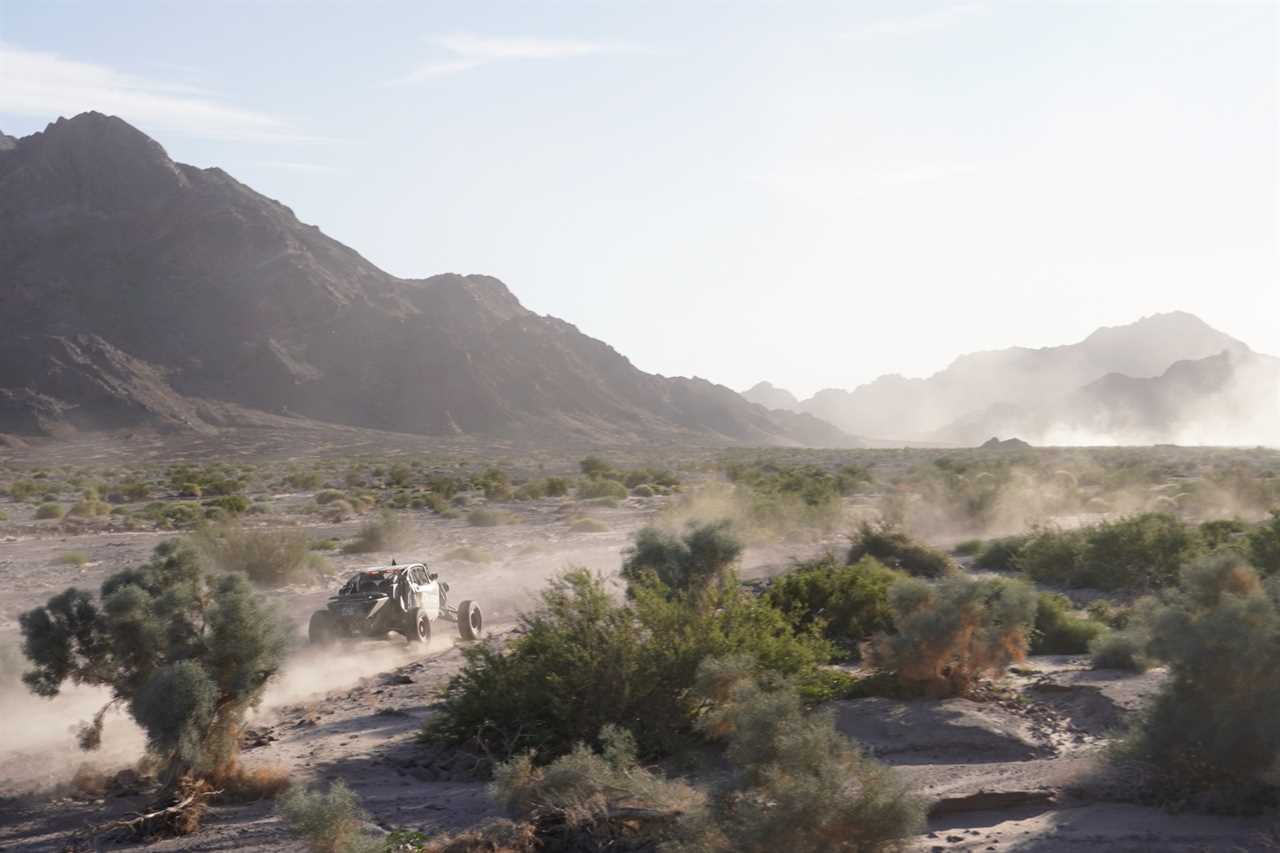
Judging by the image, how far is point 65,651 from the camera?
11.1 meters

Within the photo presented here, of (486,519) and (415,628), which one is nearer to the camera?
(415,628)

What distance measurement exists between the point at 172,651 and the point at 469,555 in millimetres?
19487

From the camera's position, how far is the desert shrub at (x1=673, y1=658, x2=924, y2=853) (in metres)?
7.32

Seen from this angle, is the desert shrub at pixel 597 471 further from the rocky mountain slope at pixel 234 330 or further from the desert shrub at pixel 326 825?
the rocky mountain slope at pixel 234 330

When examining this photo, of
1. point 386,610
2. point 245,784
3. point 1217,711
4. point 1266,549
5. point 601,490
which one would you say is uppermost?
point 601,490

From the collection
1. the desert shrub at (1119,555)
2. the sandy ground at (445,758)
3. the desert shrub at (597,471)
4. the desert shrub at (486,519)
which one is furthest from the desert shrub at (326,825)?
the desert shrub at (597,471)

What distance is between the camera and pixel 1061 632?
16.1m

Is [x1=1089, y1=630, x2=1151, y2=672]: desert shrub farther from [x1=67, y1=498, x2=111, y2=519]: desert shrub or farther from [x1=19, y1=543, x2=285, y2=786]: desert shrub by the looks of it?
[x1=67, y1=498, x2=111, y2=519]: desert shrub

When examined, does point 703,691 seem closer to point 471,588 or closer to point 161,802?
point 161,802

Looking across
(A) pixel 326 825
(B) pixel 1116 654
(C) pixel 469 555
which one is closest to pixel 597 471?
(C) pixel 469 555

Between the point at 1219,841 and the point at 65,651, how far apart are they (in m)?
10.0

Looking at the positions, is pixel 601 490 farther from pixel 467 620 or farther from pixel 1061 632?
pixel 1061 632

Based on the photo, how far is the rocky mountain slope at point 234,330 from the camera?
10919cm

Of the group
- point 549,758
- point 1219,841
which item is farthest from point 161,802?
point 1219,841
